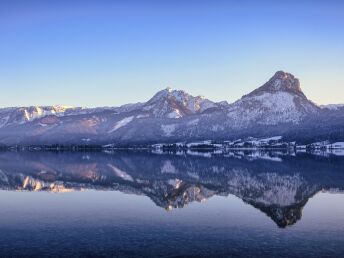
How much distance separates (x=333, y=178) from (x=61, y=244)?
9721 centimetres

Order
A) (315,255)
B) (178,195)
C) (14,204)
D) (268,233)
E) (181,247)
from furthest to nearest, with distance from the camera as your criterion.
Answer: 1. (178,195)
2. (14,204)
3. (268,233)
4. (181,247)
5. (315,255)

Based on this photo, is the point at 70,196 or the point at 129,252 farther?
the point at 70,196

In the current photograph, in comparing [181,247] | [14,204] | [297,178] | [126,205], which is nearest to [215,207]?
[126,205]

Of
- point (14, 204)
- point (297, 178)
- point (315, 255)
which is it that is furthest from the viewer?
point (297, 178)

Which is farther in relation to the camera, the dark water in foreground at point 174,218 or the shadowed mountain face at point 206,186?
the shadowed mountain face at point 206,186

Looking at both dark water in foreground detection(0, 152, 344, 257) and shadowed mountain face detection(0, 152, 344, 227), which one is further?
shadowed mountain face detection(0, 152, 344, 227)

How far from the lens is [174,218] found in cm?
7044

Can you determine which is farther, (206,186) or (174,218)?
(206,186)

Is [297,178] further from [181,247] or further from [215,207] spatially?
[181,247]

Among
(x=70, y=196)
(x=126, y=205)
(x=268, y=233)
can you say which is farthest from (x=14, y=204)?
(x=268, y=233)

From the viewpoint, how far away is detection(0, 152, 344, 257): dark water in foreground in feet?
167

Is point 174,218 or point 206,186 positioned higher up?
point 206,186

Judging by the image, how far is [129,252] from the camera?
49.2m

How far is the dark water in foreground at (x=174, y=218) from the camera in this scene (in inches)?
2007
